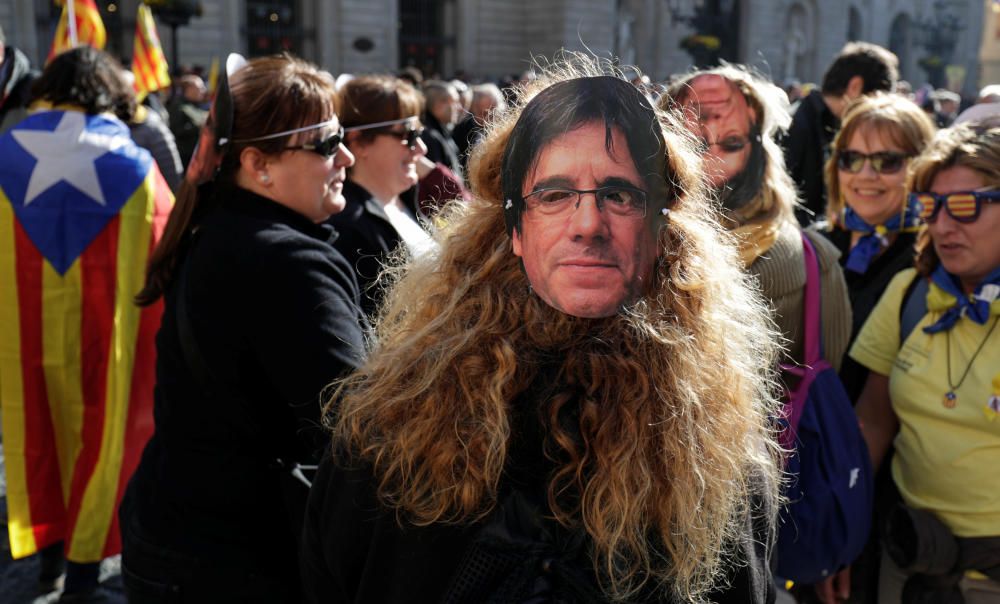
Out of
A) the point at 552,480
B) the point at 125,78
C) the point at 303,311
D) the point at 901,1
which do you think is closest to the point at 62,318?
the point at 125,78

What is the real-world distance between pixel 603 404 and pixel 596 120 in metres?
0.45

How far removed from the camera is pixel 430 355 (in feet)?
4.89

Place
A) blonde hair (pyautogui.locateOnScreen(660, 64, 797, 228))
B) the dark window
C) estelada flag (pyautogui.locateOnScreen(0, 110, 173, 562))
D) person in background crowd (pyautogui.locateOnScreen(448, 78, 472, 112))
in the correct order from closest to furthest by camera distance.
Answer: blonde hair (pyautogui.locateOnScreen(660, 64, 797, 228)), estelada flag (pyautogui.locateOnScreen(0, 110, 173, 562)), person in background crowd (pyautogui.locateOnScreen(448, 78, 472, 112)), the dark window

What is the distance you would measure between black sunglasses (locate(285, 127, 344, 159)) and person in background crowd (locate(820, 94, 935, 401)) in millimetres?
1937

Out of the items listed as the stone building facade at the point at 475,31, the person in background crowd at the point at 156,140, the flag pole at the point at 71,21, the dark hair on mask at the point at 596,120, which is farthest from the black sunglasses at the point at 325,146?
the stone building facade at the point at 475,31

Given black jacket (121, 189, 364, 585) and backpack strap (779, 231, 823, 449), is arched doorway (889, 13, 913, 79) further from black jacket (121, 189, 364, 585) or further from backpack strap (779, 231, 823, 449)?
black jacket (121, 189, 364, 585)

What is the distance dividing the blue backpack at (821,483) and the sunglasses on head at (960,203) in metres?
0.56

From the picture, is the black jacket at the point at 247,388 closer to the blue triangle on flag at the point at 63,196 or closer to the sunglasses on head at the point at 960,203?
the sunglasses on head at the point at 960,203

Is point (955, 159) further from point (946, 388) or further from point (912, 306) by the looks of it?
point (946, 388)

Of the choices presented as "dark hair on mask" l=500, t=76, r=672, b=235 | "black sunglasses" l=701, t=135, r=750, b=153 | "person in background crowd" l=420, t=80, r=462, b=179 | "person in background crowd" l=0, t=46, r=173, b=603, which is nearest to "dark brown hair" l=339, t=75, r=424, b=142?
"person in background crowd" l=0, t=46, r=173, b=603

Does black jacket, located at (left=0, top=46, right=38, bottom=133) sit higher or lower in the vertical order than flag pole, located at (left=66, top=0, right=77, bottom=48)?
lower

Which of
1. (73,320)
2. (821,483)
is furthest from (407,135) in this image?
(821,483)

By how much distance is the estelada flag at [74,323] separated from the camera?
366 centimetres

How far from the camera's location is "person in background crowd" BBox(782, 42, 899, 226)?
17.0ft
